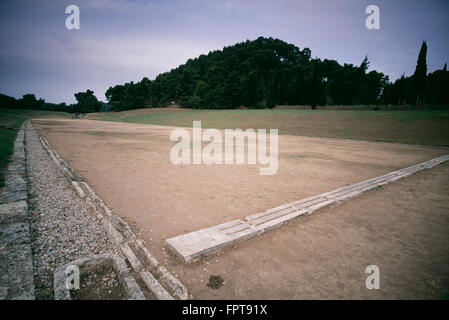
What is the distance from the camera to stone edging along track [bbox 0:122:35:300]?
6.64 ft

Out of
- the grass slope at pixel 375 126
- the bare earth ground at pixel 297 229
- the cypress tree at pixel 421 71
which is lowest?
the bare earth ground at pixel 297 229

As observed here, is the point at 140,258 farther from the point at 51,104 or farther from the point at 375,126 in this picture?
the point at 51,104

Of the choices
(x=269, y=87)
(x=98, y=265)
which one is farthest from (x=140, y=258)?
(x=269, y=87)

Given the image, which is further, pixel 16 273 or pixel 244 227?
pixel 244 227

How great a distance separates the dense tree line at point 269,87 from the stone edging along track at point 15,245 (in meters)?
48.3

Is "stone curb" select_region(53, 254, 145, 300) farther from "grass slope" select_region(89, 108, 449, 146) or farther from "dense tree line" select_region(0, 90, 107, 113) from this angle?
"dense tree line" select_region(0, 90, 107, 113)

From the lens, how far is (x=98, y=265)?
96.4 inches

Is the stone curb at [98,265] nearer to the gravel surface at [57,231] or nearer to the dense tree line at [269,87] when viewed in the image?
the gravel surface at [57,231]

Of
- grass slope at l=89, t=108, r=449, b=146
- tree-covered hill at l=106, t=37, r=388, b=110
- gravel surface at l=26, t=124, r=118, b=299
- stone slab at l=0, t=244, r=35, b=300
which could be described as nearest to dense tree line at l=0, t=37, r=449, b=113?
tree-covered hill at l=106, t=37, r=388, b=110

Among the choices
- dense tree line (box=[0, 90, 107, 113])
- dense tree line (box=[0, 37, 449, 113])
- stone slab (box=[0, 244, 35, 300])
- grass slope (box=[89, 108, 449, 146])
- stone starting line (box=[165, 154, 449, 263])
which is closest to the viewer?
stone slab (box=[0, 244, 35, 300])

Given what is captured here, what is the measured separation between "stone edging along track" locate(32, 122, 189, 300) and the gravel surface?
0.43 ft

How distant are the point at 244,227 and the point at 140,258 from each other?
1.61 m

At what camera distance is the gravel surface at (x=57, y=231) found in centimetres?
242

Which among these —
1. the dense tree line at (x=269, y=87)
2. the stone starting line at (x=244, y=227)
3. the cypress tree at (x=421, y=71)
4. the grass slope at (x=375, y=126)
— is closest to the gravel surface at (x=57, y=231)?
the stone starting line at (x=244, y=227)
